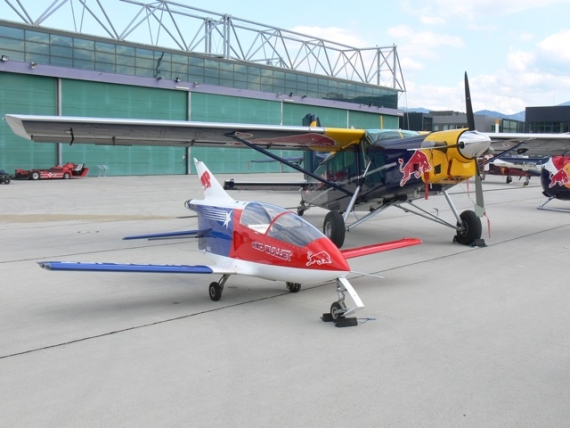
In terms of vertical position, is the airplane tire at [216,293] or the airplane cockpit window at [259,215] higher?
the airplane cockpit window at [259,215]

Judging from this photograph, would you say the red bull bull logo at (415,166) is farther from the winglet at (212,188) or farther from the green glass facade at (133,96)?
the green glass facade at (133,96)

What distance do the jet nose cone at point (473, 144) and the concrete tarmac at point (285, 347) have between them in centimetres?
209

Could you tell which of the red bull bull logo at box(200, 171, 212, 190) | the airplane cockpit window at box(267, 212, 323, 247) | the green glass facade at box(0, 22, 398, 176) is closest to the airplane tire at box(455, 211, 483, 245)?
the red bull bull logo at box(200, 171, 212, 190)

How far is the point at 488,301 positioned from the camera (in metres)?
7.93

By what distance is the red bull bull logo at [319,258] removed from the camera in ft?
22.6

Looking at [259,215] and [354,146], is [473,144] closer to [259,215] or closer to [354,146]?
[354,146]

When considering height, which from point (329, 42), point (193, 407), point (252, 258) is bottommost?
point (193, 407)

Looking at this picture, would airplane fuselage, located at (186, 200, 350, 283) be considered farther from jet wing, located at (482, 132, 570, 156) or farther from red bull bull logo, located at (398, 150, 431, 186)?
jet wing, located at (482, 132, 570, 156)

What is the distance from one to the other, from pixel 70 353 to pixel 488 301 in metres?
5.44

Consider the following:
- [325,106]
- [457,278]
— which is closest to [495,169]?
[325,106]

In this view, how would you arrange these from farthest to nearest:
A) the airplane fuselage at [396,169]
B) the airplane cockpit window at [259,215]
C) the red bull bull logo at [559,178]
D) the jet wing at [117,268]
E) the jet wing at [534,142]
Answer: the red bull bull logo at [559,178], the jet wing at [534,142], the airplane fuselage at [396,169], the airplane cockpit window at [259,215], the jet wing at [117,268]

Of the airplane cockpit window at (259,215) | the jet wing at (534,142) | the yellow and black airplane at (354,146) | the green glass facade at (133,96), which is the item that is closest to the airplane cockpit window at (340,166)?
the yellow and black airplane at (354,146)

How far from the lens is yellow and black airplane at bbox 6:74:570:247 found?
11.3m

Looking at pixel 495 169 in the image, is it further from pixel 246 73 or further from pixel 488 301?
pixel 488 301
